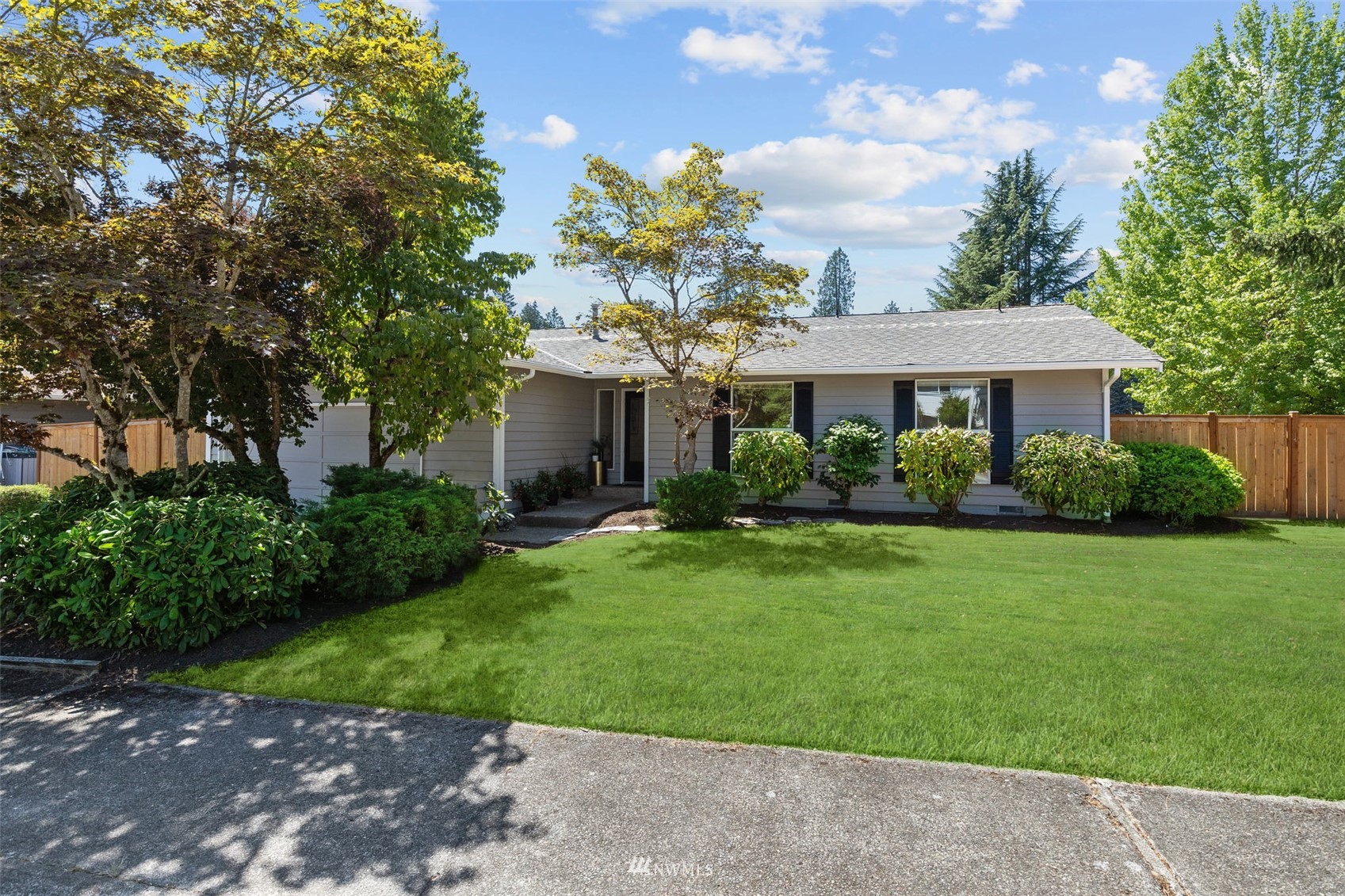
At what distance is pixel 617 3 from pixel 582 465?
807 centimetres

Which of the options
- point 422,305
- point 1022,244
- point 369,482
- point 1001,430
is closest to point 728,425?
point 1001,430

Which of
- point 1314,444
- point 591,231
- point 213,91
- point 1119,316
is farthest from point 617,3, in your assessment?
point 1119,316

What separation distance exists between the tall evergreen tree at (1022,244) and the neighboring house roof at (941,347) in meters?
15.9

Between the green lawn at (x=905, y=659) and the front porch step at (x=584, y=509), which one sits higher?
the front porch step at (x=584, y=509)

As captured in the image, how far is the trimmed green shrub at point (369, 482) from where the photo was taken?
313 inches

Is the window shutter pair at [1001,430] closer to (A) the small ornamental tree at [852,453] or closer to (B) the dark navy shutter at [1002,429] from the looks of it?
(B) the dark navy shutter at [1002,429]

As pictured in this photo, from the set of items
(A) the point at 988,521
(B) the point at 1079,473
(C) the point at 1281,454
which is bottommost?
(A) the point at 988,521

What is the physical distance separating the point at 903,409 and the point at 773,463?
2.41 m

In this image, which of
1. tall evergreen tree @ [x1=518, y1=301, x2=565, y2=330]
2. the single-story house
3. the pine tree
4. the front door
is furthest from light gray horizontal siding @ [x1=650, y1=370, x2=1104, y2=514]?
tall evergreen tree @ [x1=518, y1=301, x2=565, y2=330]

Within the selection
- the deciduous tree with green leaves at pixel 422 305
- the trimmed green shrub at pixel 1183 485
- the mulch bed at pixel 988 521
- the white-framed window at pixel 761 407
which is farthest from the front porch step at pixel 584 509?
the trimmed green shrub at pixel 1183 485

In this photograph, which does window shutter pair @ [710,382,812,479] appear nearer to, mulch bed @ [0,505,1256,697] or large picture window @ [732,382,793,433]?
large picture window @ [732,382,793,433]

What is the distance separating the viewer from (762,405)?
1262 centimetres

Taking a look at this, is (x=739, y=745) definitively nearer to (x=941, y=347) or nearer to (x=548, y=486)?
(x=548, y=486)

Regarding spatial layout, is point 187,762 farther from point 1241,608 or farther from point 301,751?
point 1241,608
